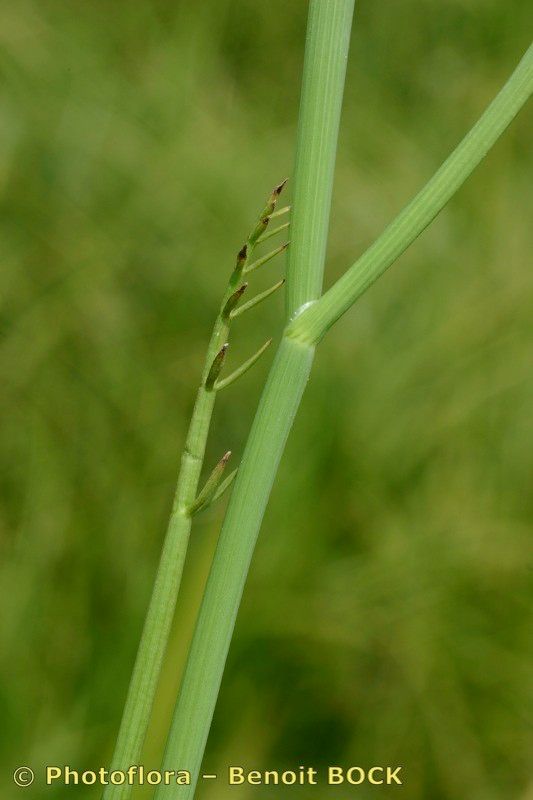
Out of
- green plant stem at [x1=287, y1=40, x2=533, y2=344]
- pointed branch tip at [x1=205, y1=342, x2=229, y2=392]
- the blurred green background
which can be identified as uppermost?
the blurred green background

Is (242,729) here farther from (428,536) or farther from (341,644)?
(428,536)

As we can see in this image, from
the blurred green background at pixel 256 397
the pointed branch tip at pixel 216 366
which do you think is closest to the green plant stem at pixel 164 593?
the pointed branch tip at pixel 216 366

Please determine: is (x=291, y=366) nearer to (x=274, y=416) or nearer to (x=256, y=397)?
(x=274, y=416)

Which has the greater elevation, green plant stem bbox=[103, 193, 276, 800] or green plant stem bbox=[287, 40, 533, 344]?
green plant stem bbox=[287, 40, 533, 344]

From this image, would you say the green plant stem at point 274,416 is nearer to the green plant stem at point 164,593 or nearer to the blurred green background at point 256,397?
the green plant stem at point 164,593

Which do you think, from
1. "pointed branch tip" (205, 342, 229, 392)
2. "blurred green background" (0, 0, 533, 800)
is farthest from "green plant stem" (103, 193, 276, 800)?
"blurred green background" (0, 0, 533, 800)

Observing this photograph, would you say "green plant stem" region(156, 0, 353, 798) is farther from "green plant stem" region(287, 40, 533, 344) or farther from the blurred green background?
the blurred green background

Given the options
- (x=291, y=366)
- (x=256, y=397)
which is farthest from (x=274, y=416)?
(x=256, y=397)
